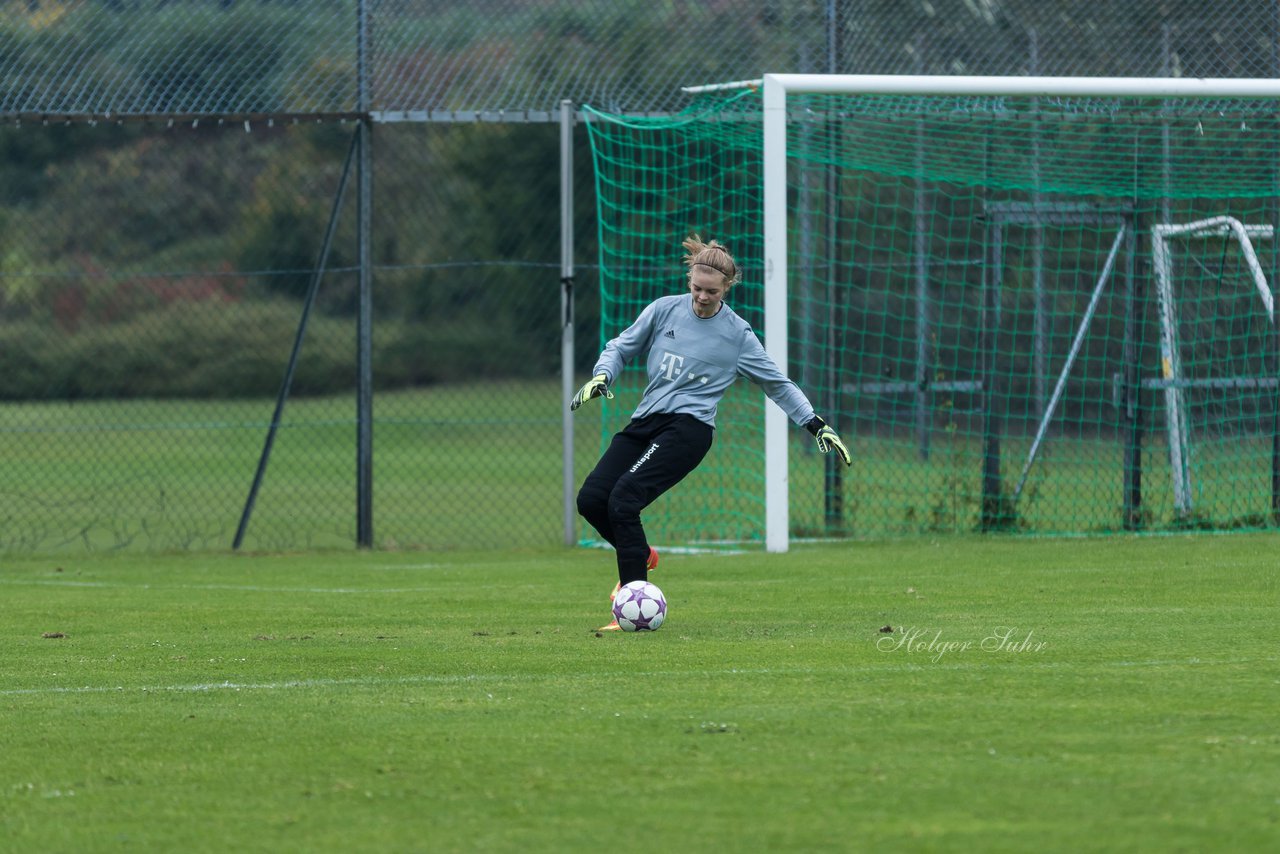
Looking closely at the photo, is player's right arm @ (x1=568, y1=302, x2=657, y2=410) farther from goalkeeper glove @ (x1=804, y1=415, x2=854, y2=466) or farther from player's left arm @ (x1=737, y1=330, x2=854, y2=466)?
goalkeeper glove @ (x1=804, y1=415, x2=854, y2=466)

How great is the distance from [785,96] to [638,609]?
507cm

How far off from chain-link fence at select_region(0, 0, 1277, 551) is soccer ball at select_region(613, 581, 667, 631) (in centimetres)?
483

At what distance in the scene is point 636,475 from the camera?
816cm

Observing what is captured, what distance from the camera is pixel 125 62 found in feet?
41.3

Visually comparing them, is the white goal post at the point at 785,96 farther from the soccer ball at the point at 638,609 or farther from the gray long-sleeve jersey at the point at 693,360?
the soccer ball at the point at 638,609

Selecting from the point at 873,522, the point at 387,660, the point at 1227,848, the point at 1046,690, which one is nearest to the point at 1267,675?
the point at 1046,690

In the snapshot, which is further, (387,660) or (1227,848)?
(387,660)

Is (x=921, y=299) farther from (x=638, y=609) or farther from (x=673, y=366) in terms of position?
(x=638, y=609)

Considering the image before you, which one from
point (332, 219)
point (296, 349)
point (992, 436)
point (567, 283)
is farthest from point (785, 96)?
point (296, 349)

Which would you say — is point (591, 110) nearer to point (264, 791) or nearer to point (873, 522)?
point (873, 522)

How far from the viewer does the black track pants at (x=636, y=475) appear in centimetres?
802

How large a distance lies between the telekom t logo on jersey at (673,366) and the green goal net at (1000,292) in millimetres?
4097

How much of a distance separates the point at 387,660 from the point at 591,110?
20.7 feet

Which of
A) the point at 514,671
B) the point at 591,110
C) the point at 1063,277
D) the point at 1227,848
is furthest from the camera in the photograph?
the point at 1063,277
